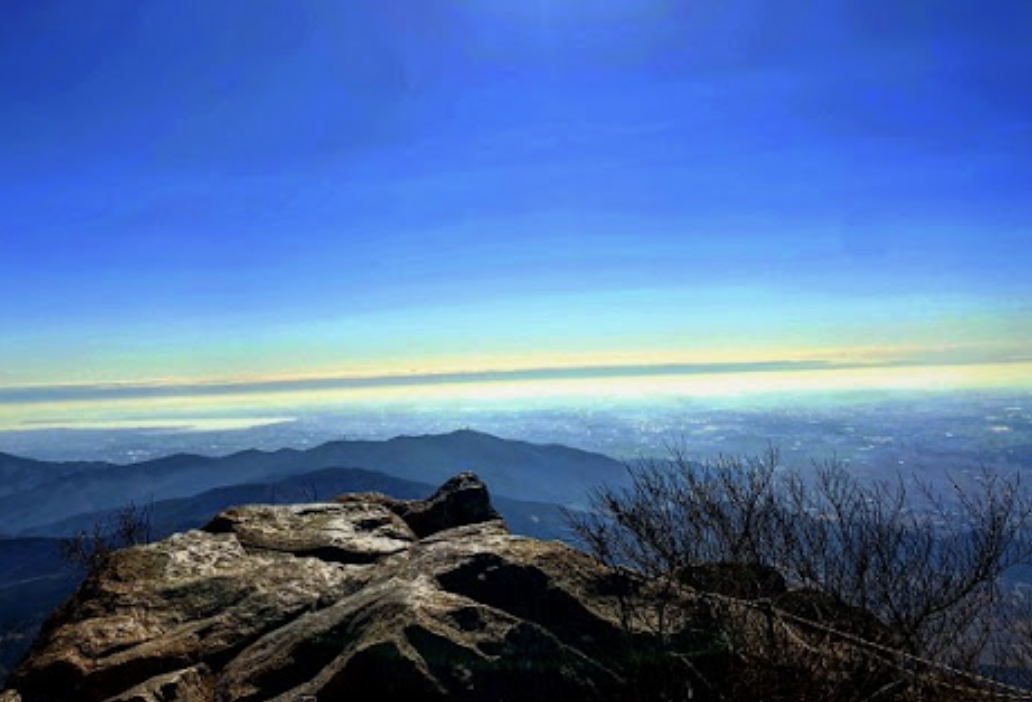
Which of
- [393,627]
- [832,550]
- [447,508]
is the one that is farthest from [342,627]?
[832,550]

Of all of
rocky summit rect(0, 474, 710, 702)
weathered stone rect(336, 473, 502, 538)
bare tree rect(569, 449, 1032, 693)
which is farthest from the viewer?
weathered stone rect(336, 473, 502, 538)

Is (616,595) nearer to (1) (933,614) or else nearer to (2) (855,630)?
(2) (855,630)

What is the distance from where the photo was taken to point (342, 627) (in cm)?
1079

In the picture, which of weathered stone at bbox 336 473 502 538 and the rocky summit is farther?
weathered stone at bbox 336 473 502 538

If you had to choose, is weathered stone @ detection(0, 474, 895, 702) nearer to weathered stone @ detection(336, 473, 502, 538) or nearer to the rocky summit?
the rocky summit

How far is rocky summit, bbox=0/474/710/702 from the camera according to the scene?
9.83 m

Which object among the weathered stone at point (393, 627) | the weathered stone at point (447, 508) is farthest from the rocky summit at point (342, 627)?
the weathered stone at point (447, 508)

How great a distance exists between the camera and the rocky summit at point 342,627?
32.2ft

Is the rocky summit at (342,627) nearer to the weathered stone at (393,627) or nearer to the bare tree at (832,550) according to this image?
the weathered stone at (393,627)

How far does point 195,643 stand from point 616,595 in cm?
654

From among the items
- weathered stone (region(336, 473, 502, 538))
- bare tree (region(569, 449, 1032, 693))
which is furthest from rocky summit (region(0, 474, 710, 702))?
weathered stone (region(336, 473, 502, 538))

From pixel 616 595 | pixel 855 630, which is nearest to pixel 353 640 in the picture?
pixel 616 595

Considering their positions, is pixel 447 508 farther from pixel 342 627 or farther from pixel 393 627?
pixel 393 627

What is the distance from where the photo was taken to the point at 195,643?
11.5 m
